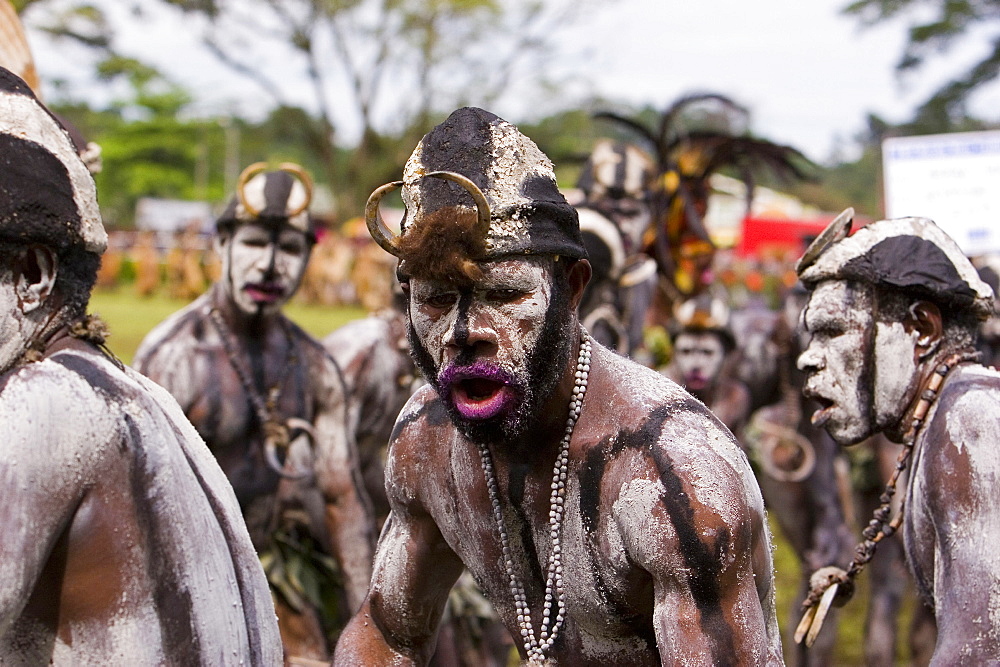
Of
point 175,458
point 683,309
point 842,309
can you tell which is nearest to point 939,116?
point 683,309

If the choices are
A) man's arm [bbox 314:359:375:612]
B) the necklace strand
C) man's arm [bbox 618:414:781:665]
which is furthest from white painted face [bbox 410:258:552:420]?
man's arm [bbox 314:359:375:612]

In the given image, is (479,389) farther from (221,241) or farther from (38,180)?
(221,241)

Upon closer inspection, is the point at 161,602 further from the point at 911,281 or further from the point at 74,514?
the point at 911,281

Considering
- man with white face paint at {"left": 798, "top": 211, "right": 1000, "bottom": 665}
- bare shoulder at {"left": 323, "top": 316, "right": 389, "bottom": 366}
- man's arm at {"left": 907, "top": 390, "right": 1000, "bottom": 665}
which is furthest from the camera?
bare shoulder at {"left": 323, "top": 316, "right": 389, "bottom": 366}

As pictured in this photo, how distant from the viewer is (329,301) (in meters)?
34.5

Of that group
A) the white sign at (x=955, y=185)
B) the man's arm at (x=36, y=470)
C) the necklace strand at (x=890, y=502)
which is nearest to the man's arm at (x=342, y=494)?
the necklace strand at (x=890, y=502)

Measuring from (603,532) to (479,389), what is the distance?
41 cm

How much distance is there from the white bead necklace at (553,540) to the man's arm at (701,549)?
191 mm

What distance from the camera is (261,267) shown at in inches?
213

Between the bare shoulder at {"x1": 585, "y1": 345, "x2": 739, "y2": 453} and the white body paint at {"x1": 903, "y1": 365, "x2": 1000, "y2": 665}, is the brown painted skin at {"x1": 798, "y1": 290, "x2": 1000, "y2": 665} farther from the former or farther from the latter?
the bare shoulder at {"x1": 585, "y1": 345, "x2": 739, "y2": 453}

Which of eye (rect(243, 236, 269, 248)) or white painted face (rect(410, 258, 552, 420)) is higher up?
eye (rect(243, 236, 269, 248))

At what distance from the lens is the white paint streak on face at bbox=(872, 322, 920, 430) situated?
3461 mm

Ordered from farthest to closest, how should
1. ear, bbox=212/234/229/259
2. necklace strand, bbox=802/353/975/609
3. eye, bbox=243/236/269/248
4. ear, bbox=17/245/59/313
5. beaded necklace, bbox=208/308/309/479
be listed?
1. ear, bbox=212/234/229/259
2. eye, bbox=243/236/269/248
3. beaded necklace, bbox=208/308/309/479
4. necklace strand, bbox=802/353/975/609
5. ear, bbox=17/245/59/313

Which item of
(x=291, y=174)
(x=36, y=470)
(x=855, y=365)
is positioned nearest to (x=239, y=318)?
(x=291, y=174)
